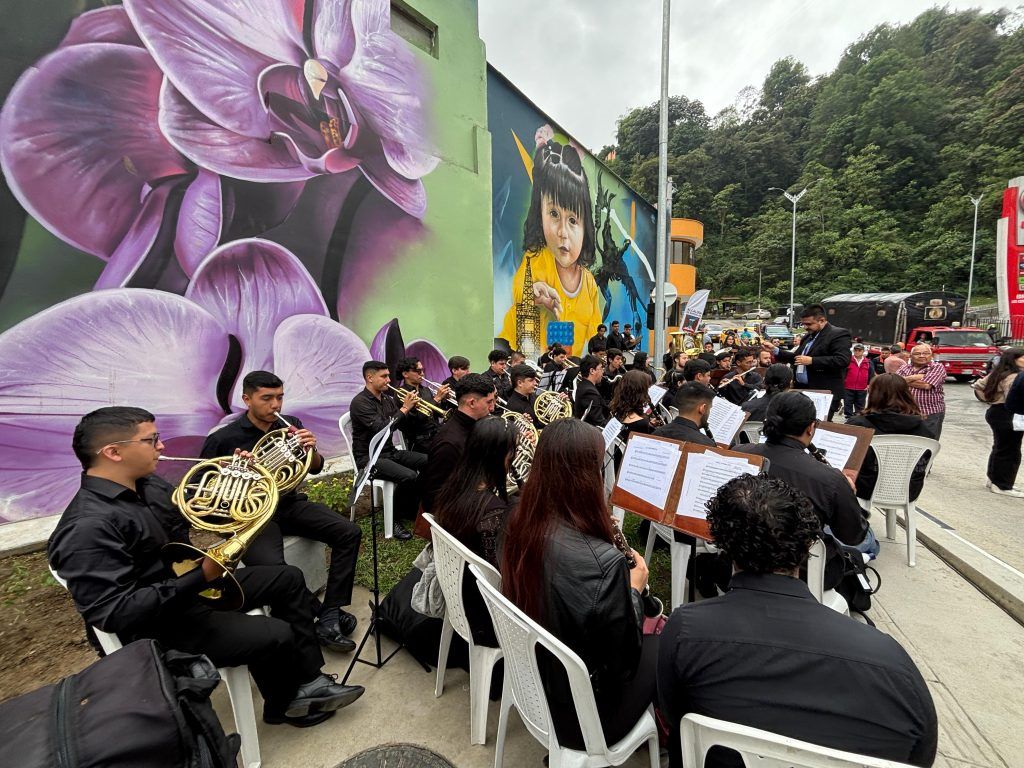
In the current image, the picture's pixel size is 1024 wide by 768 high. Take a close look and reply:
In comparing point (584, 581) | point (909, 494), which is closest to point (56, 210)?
point (584, 581)

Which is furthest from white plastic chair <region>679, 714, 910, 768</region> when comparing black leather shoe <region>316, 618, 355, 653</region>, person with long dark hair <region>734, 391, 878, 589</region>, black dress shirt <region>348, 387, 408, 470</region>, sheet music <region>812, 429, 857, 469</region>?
black dress shirt <region>348, 387, 408, 470</region>

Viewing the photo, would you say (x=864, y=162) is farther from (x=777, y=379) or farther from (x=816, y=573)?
(x=816, y=573)

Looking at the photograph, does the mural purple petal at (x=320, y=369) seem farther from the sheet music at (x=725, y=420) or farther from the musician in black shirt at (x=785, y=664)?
the musician in black shirt at (x=785, y=664)

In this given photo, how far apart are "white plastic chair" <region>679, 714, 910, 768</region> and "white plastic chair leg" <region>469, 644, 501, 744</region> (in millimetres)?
1239

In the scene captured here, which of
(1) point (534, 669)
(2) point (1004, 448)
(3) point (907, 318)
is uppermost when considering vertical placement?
(3) point (907, 318)

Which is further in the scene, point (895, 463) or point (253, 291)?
point (253, 291)

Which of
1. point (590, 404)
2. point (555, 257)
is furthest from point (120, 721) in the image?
point (555, 257)

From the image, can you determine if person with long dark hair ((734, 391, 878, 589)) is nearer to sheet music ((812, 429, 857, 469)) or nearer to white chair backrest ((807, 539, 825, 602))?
white chair backrest ((807, 539, 825, 602))

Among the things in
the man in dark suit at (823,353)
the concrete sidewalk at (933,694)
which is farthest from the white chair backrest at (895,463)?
the concrete sidewalk at (933,694)

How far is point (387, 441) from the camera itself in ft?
15.1

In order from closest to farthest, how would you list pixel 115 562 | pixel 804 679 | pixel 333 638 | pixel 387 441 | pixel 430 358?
pixel 804 679, pixel 115 562, pixel 333 638, pixel 387 441, pixel 430 358

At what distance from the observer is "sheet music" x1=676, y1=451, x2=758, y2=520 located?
2.50 meters

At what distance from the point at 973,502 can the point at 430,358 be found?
25.8 feet

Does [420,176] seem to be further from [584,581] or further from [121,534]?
[584,581]
